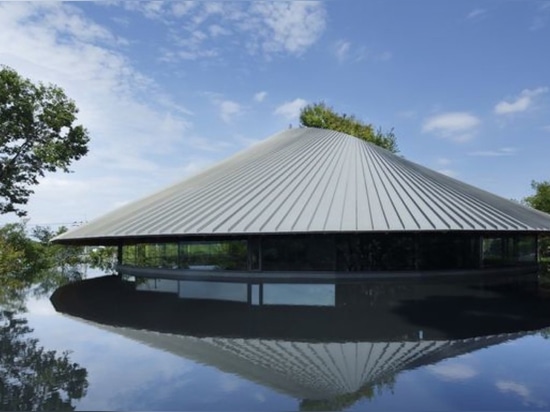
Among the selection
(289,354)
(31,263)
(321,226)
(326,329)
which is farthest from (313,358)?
(31,263)

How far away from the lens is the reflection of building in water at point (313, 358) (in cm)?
515

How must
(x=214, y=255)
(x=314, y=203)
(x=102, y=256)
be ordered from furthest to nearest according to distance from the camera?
(x=102, y=256) < (x=214, y=255) < (x=314, y=203)

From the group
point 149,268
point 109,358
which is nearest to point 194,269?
point 149,268

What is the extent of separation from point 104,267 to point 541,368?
76.0 ft

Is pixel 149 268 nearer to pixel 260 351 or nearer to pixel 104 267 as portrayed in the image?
pixel 104 267

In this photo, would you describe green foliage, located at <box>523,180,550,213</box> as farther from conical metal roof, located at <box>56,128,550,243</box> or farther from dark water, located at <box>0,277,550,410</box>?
dark water, located at <box>0,277,550,410</box>

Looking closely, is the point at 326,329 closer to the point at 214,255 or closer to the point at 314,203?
the point at 314,203

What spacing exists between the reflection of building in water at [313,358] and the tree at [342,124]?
33.6m

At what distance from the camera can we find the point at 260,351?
6.59 metres

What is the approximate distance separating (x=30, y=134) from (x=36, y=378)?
2501cm

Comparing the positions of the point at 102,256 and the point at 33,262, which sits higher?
the point at 102,256

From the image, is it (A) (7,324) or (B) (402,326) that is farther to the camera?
(A) (7,324)

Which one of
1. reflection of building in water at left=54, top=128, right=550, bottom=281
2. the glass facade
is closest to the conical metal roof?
reflection of building in water at left=54, top=128, right=550, bottom=281

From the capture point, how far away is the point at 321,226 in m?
12.8
